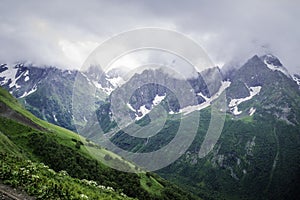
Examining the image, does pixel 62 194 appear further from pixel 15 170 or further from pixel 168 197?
pixel 168 197

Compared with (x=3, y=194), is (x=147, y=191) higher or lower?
higher

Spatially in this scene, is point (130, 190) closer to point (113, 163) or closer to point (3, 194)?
point (113, 163)

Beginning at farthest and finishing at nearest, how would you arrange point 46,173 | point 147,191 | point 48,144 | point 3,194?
1. point 147,191
2. point 48,144
3. point 46,173
4. point 3,194

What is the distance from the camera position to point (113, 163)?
154 metres

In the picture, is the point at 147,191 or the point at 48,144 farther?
the point at 147,191

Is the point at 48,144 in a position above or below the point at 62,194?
above

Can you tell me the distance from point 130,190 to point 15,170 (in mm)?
96398

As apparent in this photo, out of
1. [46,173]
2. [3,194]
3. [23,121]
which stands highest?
[23,121]

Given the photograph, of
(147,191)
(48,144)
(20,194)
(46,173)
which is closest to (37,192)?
(20,194)

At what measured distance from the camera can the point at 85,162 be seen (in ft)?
418

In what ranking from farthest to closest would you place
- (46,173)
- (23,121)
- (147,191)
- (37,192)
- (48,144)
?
1. (23,121)
2. (147,191)
3. (48,144)
4. (46,173)
5. (37,192)

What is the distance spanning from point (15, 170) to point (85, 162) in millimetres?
98634

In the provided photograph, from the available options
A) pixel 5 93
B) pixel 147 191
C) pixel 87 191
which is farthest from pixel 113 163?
pixel 87 191

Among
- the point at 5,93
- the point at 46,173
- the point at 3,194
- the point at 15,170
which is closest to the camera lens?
the point at 3,194
